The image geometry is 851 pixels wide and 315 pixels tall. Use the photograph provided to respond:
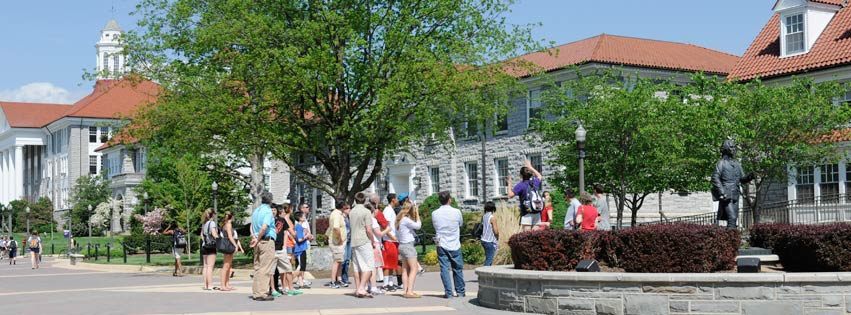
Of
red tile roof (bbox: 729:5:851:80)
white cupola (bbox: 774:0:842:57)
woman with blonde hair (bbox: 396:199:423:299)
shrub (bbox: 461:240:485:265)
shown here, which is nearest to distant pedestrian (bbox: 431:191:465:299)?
woman with blonde hair (bbox: 396:199:423:299)

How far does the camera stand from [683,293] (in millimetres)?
12961

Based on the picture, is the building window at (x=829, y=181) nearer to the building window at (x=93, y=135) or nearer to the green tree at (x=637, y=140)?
the green tree at (x=637, y=140)

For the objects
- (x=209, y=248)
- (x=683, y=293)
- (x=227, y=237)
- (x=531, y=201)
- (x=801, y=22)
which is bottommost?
(x=683, y=293)

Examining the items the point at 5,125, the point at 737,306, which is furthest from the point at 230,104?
the point at 5,125

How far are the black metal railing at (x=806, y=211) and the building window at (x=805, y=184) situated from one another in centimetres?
37

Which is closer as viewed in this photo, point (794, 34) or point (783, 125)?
point (783, 125)

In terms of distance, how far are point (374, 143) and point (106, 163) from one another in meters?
71.1

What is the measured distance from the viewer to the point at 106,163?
97000 mm

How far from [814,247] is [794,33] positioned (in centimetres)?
2523

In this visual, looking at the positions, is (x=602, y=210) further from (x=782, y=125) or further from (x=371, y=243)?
(x=782, y=125)

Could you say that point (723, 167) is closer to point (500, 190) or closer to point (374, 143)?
point (374, 143)

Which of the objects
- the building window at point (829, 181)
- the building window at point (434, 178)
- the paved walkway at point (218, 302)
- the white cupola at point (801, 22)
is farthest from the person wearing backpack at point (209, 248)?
the building window at point (434, 178)

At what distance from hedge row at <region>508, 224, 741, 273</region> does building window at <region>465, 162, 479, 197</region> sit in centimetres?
3415

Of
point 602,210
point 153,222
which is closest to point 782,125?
point 602,210
